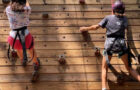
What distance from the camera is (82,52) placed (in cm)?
388

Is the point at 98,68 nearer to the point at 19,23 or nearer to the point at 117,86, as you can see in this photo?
the point at 117,86

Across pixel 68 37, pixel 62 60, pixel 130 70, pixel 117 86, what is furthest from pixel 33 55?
pixel 130 70

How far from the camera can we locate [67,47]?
3.92 m

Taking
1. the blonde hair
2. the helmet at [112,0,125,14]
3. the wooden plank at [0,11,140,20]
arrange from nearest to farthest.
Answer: the blonde hair
the helmet at [112,0,125,14]
the wooden plank at [0,11,140,20]

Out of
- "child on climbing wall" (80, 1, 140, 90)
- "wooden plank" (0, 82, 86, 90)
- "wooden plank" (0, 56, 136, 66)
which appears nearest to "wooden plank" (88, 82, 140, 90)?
"wooden plank" (0, 82, 86, 90)

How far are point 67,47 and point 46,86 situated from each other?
0.80 meters

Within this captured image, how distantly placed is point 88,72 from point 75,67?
24 centimetres

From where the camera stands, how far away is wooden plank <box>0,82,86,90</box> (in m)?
3.61

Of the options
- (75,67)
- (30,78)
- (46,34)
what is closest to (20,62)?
(30,78)

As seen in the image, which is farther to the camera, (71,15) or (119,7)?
(71,15)

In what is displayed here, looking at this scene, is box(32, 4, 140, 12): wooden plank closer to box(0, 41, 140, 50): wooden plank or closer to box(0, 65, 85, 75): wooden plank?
box(0, 41, 140, 50): wooden plank

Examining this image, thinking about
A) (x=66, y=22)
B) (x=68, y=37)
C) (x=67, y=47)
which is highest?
(x=66, y=22)

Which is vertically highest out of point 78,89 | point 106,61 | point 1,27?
point 1,27

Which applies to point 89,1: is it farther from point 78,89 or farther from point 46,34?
point 78,89
